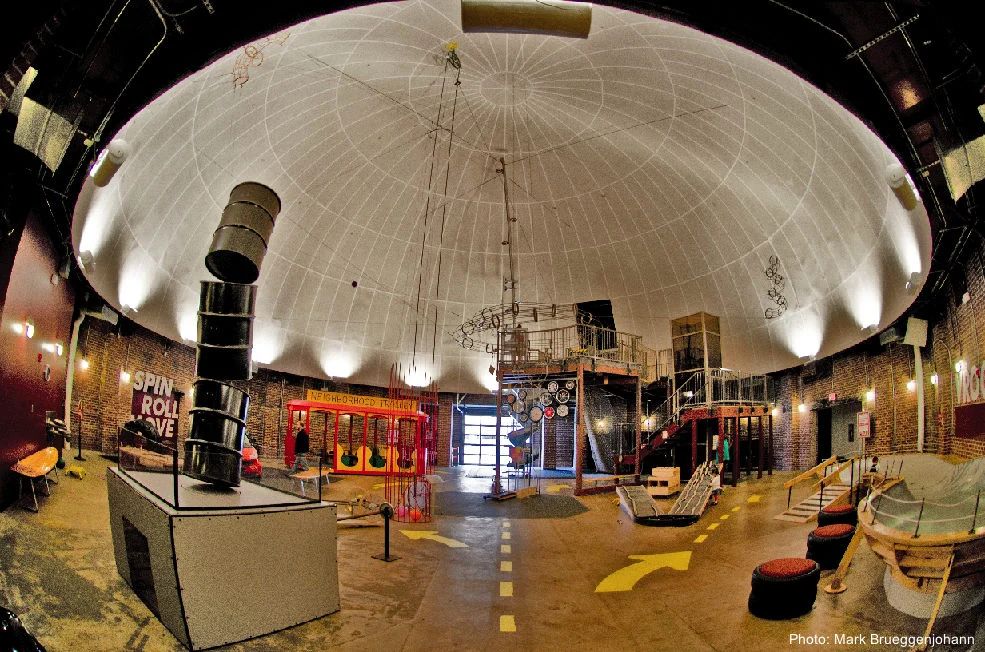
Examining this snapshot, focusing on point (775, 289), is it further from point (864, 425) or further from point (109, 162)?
point (109, 162)

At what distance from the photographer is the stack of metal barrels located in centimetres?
696

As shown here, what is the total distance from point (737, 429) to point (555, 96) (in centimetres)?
1186

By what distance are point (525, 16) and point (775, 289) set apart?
1569 cm

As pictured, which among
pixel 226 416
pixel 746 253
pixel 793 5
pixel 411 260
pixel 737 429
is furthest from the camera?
pixel 411 260

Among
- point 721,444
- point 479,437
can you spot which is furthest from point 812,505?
point 479,437

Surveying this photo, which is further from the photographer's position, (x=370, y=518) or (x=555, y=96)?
(x=555, y=96)

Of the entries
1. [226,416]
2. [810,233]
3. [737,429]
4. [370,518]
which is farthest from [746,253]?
[226,416]

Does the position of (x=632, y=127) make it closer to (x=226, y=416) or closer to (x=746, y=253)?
(x=746, y=253)

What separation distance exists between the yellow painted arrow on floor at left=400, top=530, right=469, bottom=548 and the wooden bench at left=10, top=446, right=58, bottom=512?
235 inches

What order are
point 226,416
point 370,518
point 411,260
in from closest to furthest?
point 226,416 < point 370,518 < point 411,260

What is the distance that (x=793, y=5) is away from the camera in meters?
5.49

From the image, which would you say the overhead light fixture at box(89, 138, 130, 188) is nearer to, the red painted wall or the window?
the red painted wall

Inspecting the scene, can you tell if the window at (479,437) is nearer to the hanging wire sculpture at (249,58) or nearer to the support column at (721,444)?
the support column at (721,444)

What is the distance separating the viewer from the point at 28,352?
9.46m
